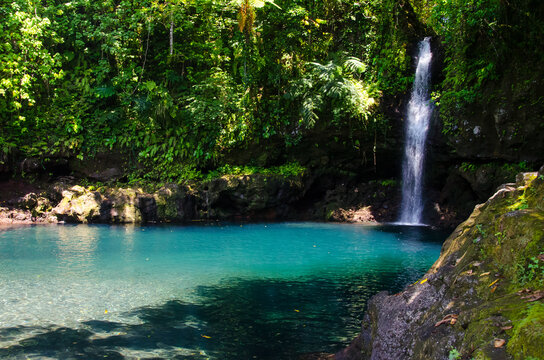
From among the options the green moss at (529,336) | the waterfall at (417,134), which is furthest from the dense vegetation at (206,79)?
the green moss at (529,336)

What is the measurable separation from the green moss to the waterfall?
13.7 metres

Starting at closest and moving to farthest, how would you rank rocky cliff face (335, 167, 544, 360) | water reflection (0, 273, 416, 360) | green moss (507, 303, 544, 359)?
green moss (507, 303, 544, 359), rocky cliff face (335, 167, 544, 360), water reflection (0, 273, 416, 360)

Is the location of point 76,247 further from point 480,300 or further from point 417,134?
point 417,134

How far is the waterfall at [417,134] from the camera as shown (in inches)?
622

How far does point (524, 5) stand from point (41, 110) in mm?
18145

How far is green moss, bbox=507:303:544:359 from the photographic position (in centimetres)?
237

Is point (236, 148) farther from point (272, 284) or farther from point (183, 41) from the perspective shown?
point (272, 284)

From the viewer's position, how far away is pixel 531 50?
12203 mm

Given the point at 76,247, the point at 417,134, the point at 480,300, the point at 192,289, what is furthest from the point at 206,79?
the point at 480,300

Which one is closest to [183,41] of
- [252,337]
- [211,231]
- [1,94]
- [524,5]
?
[1,94]

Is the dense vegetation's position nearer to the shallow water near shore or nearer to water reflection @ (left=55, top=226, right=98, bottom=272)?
water reflection @ (left=55, top=226, right=98, bottom=272)

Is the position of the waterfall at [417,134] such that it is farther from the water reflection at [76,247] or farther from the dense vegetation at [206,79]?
the water reflection at [76,247]

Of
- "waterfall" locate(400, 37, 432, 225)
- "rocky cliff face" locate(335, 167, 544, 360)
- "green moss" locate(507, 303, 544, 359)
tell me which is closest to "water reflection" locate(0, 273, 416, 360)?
"rocky cliff face" locate(335, 167, 544, 360)

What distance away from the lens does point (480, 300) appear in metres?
3.52
